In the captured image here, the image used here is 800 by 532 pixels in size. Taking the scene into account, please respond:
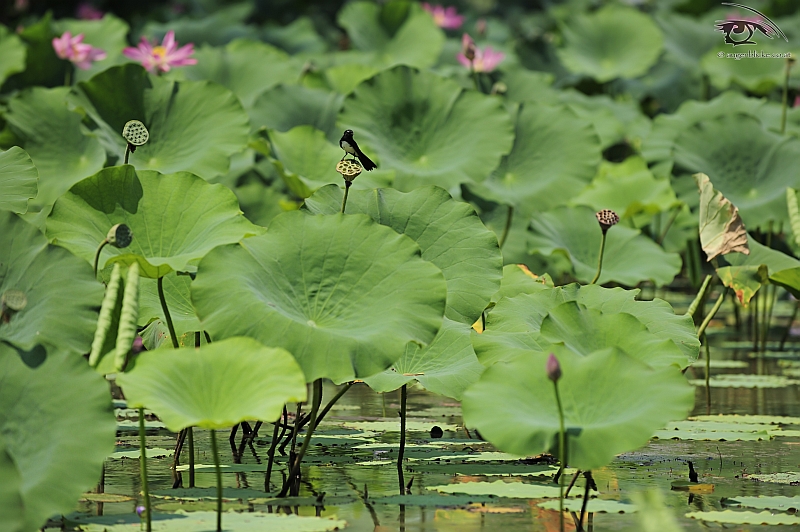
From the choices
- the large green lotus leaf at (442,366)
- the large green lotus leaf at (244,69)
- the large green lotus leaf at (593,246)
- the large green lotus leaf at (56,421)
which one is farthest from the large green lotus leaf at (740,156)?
the large green lotus leaf at (56,421)

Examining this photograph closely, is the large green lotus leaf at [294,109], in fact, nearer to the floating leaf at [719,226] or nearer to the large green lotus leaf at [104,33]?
the large green lotus leaf at [104,33]

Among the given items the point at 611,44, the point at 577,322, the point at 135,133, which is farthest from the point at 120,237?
the point at 611,44

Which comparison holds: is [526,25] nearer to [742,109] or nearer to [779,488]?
[742,109]

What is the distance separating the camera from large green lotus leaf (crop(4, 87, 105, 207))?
3869mm

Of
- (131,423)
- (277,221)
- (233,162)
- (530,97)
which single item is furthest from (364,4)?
(277,221)

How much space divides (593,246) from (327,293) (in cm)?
182

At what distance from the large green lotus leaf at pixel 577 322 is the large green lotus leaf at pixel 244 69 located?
3255 millimetres

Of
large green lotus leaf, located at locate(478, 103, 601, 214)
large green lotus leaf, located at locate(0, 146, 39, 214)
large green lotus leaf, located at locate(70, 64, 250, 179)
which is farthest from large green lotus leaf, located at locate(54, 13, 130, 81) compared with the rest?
large green lotus leaf, located at locate(0, 146, 39, 214)

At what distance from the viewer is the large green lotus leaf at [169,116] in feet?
11.6

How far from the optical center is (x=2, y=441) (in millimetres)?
1743

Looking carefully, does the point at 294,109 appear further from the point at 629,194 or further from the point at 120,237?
the point at 120,237

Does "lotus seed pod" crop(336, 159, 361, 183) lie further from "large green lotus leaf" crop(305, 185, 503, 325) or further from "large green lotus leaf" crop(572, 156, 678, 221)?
"large green lotus leaf" crop(572, 156, 678, 221)

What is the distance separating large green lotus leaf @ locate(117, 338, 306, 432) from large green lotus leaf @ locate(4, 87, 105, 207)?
1998 mm

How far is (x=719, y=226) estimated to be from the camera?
292 cm
